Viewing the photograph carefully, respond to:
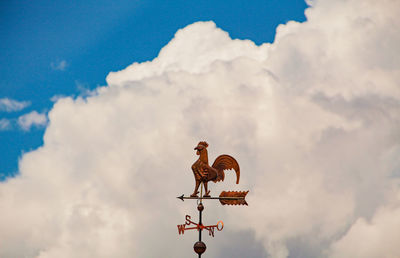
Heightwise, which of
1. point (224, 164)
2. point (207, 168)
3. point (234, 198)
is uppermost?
point (224, 164)

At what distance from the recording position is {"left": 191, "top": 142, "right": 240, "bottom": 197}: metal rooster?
14914mm

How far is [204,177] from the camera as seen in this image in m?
14.9

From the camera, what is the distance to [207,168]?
15.0m

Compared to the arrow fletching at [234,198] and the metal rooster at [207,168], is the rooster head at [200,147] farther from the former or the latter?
the arrow fletching at [234,198]

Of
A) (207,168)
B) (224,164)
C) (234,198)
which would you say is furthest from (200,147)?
(234,198)

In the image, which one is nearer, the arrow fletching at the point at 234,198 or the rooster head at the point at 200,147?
the arrow fletching at the point at 234,198

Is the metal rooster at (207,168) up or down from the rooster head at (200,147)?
down

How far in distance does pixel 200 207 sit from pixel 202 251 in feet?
3.16

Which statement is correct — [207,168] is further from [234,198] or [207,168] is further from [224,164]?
[234,198]

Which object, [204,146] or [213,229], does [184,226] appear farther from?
[204,146]

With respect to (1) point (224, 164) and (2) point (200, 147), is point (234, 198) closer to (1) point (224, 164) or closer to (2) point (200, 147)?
(1) point (224, 164)

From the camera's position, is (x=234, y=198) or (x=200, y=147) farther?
(x=200, y=147)

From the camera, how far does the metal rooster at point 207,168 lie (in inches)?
587

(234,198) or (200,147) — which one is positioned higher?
(200,147)
